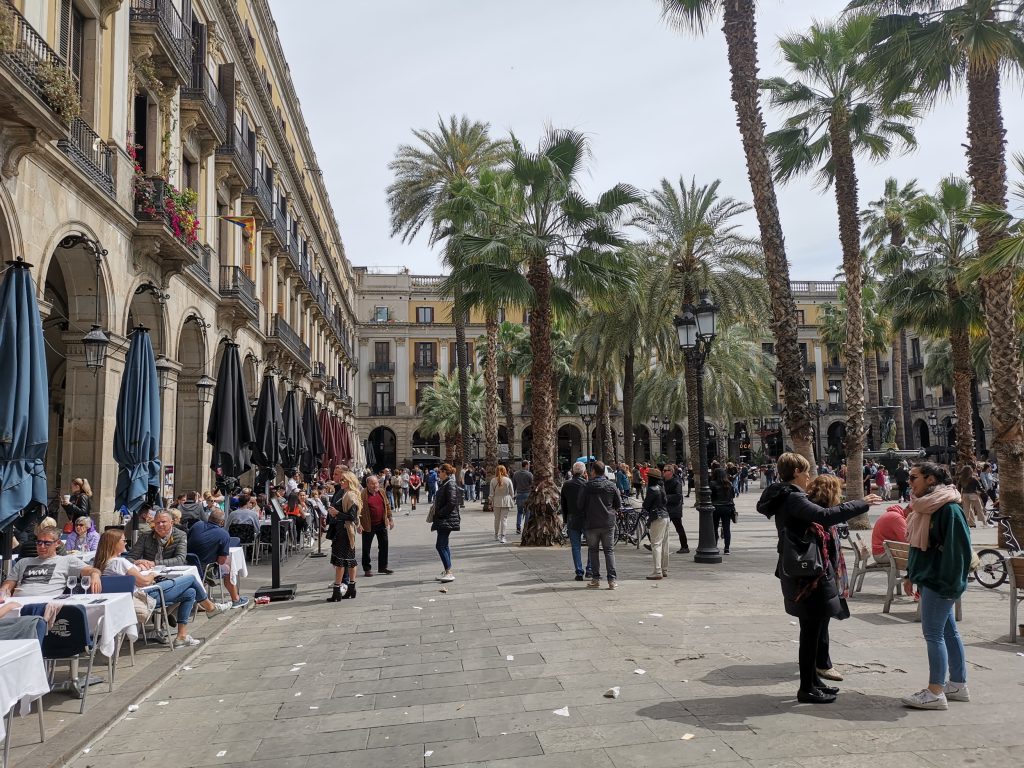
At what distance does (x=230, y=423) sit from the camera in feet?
42.4

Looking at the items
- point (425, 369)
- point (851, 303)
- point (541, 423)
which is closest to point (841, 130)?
point (851, 303)

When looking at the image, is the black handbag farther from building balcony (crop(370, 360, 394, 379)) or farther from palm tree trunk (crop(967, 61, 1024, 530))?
building balcony (crop(370, 360, 394, 379))

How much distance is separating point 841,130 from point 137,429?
53.4ft

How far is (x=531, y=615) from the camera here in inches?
335

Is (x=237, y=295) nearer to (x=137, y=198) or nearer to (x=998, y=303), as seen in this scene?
(x=137, y=198)

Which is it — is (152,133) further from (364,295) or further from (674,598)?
(364,295)

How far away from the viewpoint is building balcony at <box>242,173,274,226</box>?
79.0ft

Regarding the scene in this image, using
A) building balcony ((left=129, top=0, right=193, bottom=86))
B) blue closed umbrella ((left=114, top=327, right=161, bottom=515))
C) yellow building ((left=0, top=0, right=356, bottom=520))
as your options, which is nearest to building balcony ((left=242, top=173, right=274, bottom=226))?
yellow building ((left=0, top=0, right=356, bottom=520))

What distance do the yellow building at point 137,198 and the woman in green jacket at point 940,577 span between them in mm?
10571

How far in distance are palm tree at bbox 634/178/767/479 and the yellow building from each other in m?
12.1

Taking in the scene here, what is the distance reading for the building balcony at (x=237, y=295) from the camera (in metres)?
21.0

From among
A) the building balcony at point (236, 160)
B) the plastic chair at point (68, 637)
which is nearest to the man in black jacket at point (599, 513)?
the plastic chair at point (68, 637)

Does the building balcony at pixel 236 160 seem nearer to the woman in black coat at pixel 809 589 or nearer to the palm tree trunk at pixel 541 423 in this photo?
the palm tree trunk at pixel 541 423

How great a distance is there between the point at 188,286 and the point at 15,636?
46.4ft
